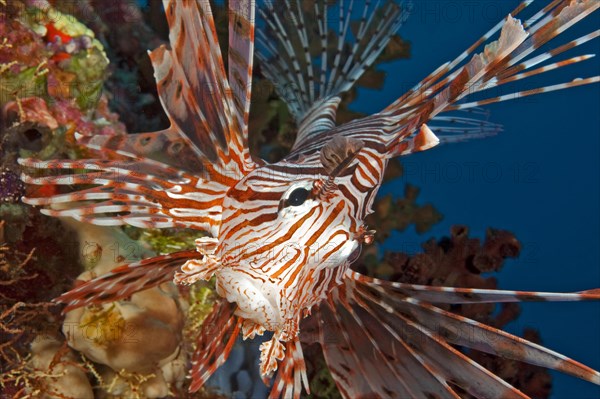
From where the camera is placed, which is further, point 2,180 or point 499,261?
point 499,261

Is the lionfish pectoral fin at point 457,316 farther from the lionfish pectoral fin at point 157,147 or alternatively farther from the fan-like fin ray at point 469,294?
the lionfish pectoral fin at point 157,147

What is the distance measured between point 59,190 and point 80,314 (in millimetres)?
774

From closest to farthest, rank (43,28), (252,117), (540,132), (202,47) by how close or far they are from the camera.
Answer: (202,47) < (43,28) < (252,117) < (540,132)

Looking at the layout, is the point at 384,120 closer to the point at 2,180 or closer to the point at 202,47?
the point at 202,47

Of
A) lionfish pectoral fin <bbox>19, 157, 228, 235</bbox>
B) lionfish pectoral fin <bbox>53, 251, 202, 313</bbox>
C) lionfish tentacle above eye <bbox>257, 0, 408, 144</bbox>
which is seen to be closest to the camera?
lionfish pectoral fin <bbox>19, 157, 228, 235</bbox>

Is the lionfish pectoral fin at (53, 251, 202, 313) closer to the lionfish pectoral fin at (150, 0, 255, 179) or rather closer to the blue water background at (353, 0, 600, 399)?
the lionfish pectoral fin at (150, 0, 255, 179)

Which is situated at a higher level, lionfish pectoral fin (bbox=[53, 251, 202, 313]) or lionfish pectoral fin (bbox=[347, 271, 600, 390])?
lionfish pectoral fin (bbox=[347, 271, 600, 390])

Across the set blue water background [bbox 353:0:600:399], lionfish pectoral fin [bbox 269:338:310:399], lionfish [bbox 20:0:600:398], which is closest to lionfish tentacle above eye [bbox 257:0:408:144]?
lionfish [bbox 20:0:600:398]

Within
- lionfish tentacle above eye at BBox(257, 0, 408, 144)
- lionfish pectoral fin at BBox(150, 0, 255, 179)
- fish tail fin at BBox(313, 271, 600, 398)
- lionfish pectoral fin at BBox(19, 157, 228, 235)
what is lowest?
fish tail fin at BBox(313, 271, 600, 398)

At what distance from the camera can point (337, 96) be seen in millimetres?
4207

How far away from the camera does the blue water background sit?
26.2 feet

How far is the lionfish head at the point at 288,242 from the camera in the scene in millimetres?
1712

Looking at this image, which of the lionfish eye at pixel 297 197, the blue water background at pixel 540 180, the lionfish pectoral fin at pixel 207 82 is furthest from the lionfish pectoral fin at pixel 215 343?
the blue water background at pixel 540 180

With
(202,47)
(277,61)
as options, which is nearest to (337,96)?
(277,61)
